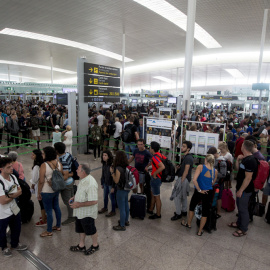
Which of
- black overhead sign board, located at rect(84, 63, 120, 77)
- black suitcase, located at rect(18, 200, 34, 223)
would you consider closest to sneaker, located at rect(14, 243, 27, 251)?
black suitcase, located at rect(18, 200, 34, 223)

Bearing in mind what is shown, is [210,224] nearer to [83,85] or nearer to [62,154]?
[62,154]

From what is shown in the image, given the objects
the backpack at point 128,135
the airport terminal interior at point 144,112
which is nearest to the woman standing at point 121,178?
the airport terminal interior at point 144,112

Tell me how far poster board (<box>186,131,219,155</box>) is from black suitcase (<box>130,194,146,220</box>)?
106 inches

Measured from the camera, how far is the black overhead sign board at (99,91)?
351 inches

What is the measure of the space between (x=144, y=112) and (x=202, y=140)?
1229 centimetres

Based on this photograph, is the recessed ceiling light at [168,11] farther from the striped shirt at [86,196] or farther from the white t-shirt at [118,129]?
the striped shirt at [86,196]

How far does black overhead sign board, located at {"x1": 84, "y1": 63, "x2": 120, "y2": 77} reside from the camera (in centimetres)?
880

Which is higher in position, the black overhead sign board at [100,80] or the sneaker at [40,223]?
the black overhead sign board at [100,80]

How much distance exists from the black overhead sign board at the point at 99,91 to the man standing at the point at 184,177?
5881 mm

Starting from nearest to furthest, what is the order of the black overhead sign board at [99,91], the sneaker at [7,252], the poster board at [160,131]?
the sneaker at [7,252] → the poster board at [160,131] → the black overhead sign board at [99,91]

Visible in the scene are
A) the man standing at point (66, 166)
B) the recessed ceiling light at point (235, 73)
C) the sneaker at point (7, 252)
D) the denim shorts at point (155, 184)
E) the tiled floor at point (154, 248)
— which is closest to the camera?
the tiled floor at point (154, 248)

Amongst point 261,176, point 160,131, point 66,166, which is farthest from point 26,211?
point 261,176

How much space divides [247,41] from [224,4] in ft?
30.9

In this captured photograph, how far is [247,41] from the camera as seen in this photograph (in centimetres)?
2102
